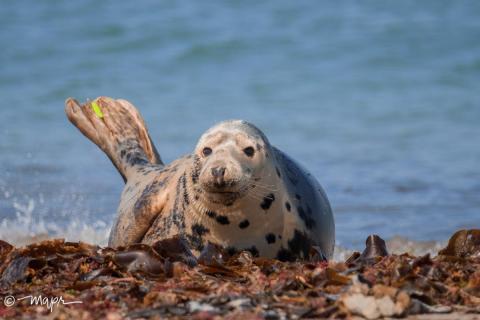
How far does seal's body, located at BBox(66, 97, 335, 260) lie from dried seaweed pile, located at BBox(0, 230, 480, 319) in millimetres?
296

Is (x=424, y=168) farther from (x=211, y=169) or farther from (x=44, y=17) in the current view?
(x=44, y=17)

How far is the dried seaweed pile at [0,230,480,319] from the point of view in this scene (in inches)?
167

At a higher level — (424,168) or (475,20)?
(475,20)

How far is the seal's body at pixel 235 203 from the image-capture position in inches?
229

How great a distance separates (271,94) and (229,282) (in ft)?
35.4

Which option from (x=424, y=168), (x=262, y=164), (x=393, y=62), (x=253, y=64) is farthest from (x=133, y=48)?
(x=262, y=164)

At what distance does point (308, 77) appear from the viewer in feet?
53.6

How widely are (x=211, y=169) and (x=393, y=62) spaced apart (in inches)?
450

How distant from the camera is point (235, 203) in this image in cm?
584
